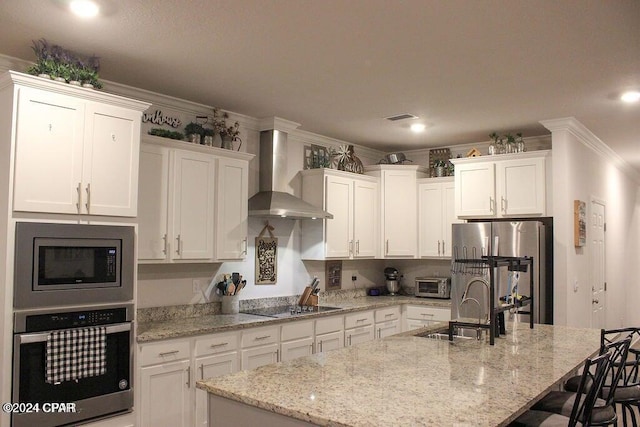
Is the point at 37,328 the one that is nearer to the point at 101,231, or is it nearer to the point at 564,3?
the point at 101,231

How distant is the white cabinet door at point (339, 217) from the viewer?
5289 mm

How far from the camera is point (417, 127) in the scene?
519 cm

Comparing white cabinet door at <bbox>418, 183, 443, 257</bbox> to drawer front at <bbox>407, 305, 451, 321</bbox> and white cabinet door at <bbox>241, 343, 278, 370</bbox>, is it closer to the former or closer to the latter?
drawer front at <bbox>407, 305, 451, 321</bbox>

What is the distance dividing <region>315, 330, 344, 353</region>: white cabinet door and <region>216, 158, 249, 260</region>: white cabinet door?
1067mm

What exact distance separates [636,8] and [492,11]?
72cm

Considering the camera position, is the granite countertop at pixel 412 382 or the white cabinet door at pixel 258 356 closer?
the granite countertop at pixel 412 382

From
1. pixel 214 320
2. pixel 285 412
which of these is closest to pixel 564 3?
pixel 285 412

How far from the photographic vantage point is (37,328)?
2.79 meters

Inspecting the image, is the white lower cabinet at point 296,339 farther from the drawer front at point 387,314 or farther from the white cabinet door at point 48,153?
the white cabinet door at point 48,153

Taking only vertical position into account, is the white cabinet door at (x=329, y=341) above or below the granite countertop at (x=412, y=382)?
below

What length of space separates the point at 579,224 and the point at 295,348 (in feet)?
9.78

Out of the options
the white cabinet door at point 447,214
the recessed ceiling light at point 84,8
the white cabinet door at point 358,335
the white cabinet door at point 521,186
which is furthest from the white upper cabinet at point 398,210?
the recessed ceiling light at point 84,8

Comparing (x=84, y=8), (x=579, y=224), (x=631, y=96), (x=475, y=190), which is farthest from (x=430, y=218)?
(x=84, y=8)

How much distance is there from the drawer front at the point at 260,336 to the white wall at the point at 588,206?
2.62m
